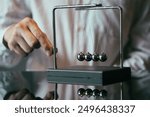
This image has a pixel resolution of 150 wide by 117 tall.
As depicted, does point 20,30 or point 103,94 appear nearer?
point 103,94

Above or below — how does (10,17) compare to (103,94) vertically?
above

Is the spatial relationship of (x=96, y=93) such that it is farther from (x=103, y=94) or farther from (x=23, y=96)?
(x=23, y=96)

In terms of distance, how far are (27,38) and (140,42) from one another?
366mm

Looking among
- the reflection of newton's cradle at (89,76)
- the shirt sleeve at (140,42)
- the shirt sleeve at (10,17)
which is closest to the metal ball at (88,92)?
the reflection of newton's cradle at (89,76)

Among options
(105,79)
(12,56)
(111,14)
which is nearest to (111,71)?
(105,79)

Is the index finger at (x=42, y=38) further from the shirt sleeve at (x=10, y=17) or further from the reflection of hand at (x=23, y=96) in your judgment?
the reflection of hand at (x=23, y=96)

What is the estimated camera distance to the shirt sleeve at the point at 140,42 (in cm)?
120

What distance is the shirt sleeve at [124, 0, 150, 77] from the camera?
3.92ft

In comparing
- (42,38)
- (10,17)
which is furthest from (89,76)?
(10,17)

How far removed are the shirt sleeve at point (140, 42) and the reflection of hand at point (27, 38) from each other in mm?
268

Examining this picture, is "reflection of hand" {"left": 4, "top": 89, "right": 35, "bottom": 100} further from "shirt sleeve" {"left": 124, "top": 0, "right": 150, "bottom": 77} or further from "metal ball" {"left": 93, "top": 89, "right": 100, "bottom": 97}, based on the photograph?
"shirt sleeve" {"left": 124, "top": 0, "right": 150, "bottom": 77}

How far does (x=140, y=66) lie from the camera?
1209 mm

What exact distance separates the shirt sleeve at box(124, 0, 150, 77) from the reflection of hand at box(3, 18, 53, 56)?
Result: 27cm

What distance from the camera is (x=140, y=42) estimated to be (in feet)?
3.94
